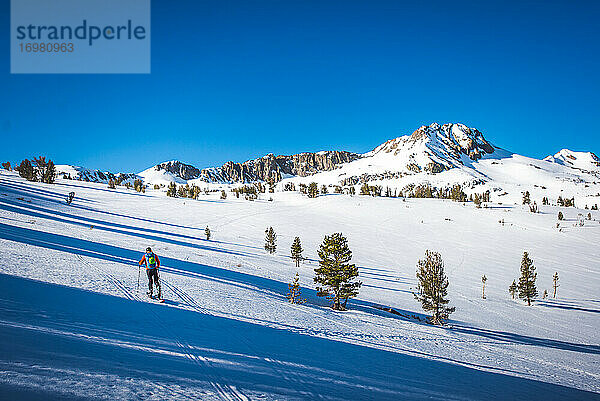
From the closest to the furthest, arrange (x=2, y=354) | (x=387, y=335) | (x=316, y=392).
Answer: (x=2, y=354) → (x=316, y=392) → (x=387, y=335)

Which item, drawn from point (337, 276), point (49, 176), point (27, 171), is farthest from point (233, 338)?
point (27, 171)

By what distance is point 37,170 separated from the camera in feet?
397

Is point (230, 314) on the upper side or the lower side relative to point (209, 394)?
lower

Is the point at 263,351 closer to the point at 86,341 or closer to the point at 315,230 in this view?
the point at 86,341

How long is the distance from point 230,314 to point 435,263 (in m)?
21.5

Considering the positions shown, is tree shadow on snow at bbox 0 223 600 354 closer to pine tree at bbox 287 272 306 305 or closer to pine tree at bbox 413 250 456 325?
pine tree at bbox 287 272 306 305

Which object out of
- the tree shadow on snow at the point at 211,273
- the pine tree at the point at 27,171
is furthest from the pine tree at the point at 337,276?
the pine tree at the point at 27,171

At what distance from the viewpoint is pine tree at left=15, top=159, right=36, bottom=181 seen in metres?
109

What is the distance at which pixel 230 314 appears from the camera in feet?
46.5

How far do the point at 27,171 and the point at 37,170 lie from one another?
383 inches

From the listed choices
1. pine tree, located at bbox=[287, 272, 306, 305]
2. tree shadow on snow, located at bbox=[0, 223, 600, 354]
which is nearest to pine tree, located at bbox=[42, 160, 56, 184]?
tree shadow on snow, located at bbox=[0, 223, 600, 354]

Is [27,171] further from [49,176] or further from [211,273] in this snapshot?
[211,273]

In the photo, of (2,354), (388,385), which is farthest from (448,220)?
(2,354)

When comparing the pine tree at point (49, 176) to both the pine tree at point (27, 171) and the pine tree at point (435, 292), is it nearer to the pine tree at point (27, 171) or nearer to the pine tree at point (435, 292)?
the pine tree at point (27, 171)
